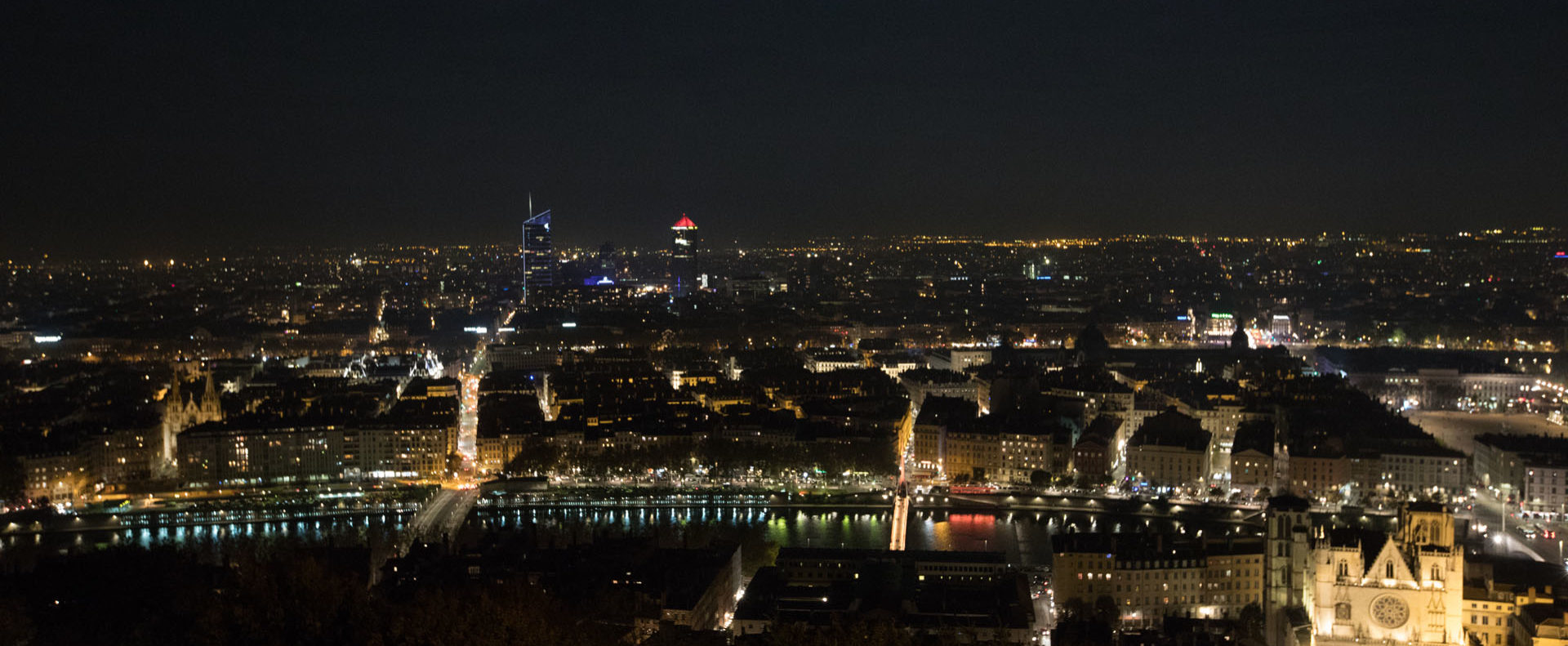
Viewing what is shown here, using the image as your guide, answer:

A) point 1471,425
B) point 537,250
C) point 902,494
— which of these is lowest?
point 902,494

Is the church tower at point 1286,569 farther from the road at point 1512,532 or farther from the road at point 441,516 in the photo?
the road at point 441,516

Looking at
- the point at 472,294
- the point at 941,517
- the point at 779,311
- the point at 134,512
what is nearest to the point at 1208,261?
the point at 779,311

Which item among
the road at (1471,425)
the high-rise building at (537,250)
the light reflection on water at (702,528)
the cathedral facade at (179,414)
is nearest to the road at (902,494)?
the light reflection on water at (702,528)

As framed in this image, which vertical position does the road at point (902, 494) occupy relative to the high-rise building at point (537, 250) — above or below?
below

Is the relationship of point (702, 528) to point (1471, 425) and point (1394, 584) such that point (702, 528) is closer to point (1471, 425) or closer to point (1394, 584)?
point (1394, 584)

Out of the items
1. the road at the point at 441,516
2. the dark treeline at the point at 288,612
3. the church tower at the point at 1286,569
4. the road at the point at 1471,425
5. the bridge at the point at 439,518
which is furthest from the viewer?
the road at the point at 1471,425

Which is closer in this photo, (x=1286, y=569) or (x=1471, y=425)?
(x=1286, y=569)

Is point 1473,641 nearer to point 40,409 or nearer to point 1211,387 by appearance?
point 1211,387

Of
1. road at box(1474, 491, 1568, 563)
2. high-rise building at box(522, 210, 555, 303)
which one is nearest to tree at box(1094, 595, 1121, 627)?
road at box(1474, 491, 1568, 563)

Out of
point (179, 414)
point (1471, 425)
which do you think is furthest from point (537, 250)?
point (1471, 425)
